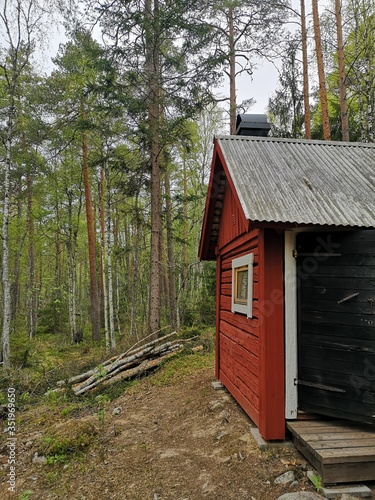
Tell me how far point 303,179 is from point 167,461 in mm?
4198

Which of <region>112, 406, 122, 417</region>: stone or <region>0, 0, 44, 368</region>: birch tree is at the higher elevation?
<region>0, 0, 44, 368</region>: birch tree

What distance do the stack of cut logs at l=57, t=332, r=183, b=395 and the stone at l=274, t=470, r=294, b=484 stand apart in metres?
5.06

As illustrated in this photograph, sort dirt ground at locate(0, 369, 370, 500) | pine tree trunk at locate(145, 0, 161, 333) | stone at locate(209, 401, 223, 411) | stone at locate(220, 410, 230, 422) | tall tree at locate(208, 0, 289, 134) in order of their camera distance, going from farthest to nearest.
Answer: tall tree at locate(208, 0, 289, 134), pine tree trunk at locate(145, 0, 161, 333), stone at locate(209, 401, 223, 411), stone at locate(220, 410, 230, 422), dirt ground at locate(0, 369, 370, 500)

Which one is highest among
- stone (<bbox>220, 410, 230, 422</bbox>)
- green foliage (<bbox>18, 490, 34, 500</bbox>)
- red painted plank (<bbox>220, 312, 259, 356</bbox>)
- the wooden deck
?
red painted plank (<bbox>220, 312, 259, 356</bbox>)

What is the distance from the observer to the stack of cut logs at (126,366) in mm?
7645

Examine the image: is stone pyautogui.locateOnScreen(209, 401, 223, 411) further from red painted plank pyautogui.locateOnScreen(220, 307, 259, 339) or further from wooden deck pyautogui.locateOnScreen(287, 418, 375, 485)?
wooden deck pyautogui.locateOnScreen(287, 418, 375, 485)

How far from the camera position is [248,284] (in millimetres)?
4809

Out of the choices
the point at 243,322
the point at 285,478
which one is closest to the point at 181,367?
the point at 243,322

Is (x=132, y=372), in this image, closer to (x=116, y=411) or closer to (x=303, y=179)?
(x=116, y=411)

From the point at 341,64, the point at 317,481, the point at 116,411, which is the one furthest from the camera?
the point at 341,64

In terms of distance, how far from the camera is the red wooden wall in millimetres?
3977

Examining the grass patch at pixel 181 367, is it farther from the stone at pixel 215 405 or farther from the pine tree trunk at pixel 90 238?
the pine tree trunk at pixel 90 238

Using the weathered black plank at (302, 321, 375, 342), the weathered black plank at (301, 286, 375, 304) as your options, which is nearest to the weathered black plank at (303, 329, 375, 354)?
the weathered black plank at (302, 321, 375, 342)

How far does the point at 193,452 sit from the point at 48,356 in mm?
10463
